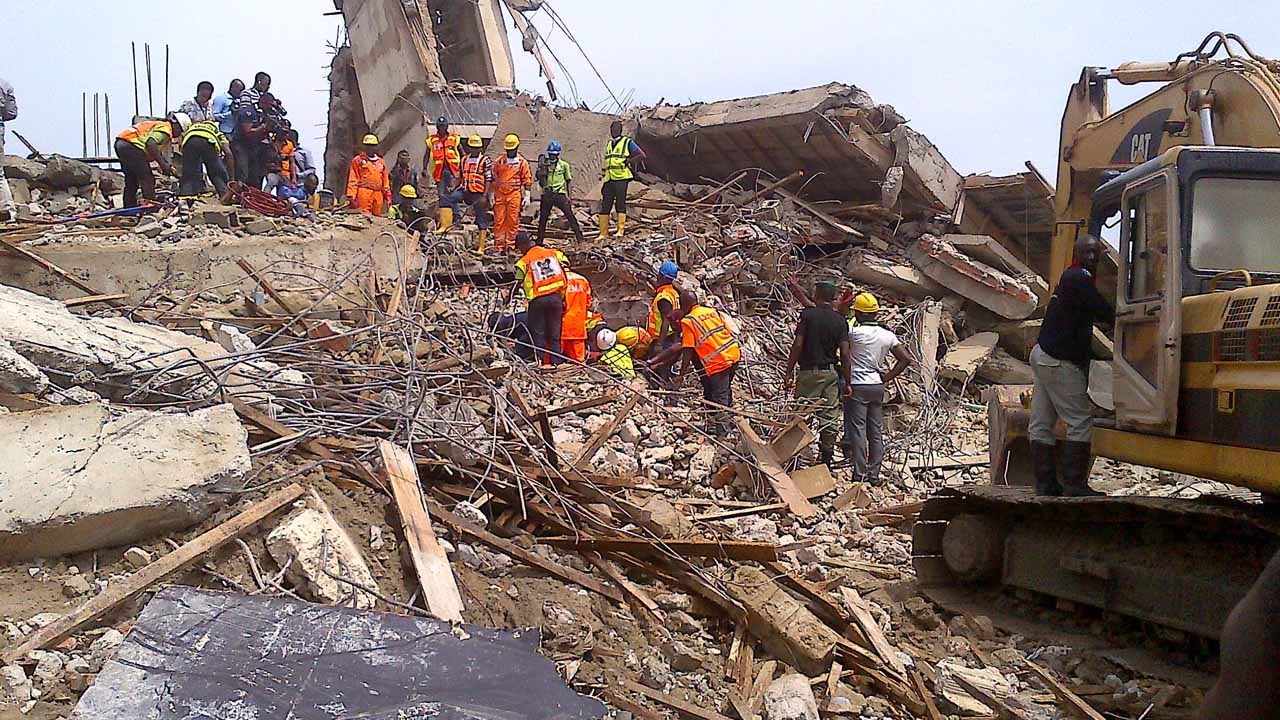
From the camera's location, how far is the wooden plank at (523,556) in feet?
14.9

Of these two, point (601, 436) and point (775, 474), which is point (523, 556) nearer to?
point (601, 436)

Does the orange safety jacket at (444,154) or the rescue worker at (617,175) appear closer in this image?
the rescue worker at (617,175)

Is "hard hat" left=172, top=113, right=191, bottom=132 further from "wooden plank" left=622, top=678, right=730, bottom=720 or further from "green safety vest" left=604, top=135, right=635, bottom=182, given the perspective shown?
"wooden plank" left=622, top=678, right=730, bottom=720

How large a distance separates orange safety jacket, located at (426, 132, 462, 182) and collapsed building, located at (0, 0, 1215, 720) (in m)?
4.18

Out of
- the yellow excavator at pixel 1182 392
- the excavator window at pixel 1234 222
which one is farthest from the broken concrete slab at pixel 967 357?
the excavator window at pixel 1234 222

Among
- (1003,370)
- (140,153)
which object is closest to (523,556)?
(140,153)

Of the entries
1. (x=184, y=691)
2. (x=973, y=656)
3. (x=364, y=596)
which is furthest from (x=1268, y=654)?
(x=973, y=656)

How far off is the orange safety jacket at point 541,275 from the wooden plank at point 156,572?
5347mm

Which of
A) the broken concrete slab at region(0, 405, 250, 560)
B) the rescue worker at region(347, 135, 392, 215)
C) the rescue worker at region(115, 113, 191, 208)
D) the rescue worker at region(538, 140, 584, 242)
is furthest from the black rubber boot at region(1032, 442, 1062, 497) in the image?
the rescue worker at region(347, 135, 392, 215)

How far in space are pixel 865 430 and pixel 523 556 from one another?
4.53 m

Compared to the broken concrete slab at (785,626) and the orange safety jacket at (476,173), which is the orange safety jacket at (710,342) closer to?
the broken concrete slab at (785,626)

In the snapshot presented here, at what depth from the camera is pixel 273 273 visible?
8492mm

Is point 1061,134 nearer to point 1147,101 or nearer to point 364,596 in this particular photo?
point 1147,101

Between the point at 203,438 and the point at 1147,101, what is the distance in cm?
570
